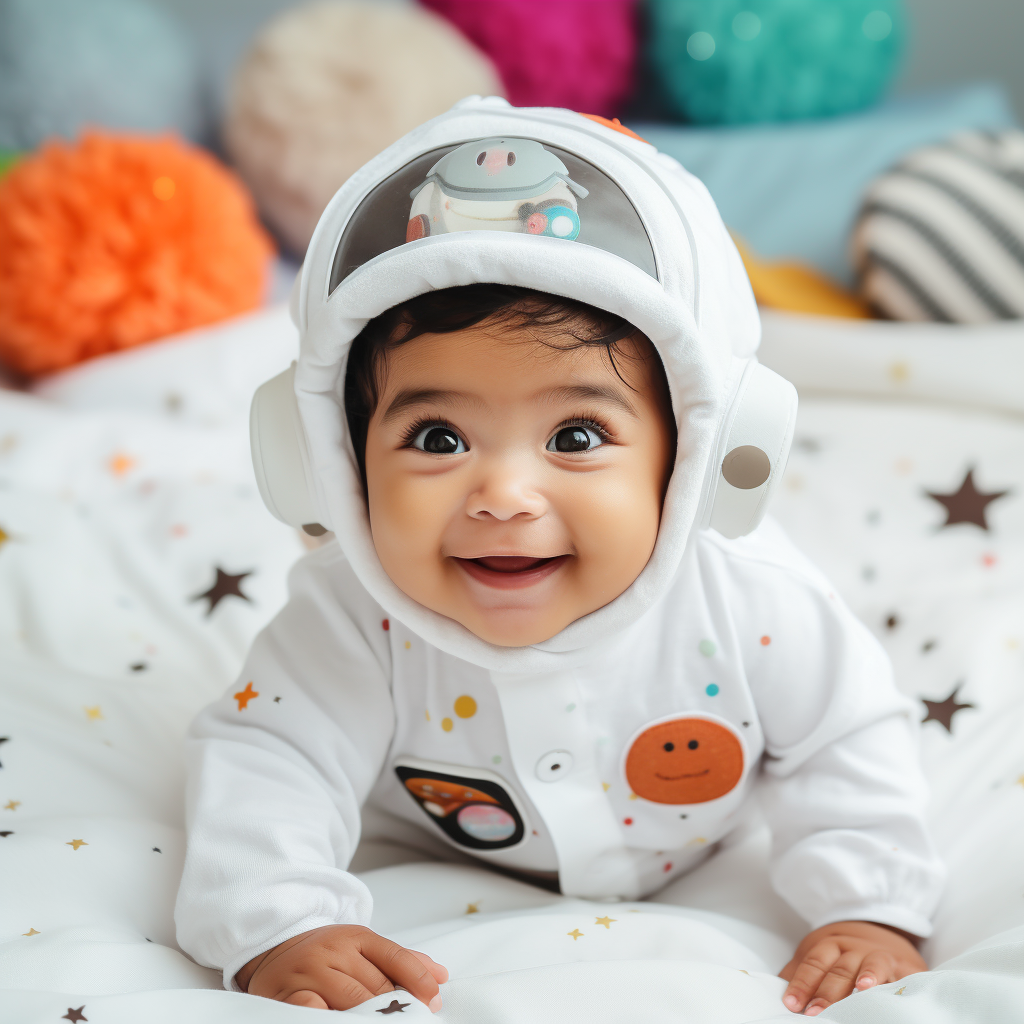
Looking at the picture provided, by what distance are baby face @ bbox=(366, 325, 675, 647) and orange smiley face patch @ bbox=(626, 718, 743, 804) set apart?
0.15 m

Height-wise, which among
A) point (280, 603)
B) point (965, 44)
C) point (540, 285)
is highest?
point (965, 44)

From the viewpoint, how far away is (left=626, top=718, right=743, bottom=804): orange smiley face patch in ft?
2.60

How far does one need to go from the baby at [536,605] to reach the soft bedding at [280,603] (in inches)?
2.1

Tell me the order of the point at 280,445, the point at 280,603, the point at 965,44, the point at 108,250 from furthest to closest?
the point at 965,44 → the point at 108,250 → the point at 280,603 → the point at 280,445

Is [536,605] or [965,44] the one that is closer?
[536,605]

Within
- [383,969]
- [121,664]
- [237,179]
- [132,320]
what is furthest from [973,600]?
[237,179]

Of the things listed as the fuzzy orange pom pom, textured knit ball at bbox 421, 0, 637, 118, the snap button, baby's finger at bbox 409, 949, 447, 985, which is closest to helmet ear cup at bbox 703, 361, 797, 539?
the snap button

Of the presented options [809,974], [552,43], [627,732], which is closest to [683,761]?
[627,732]

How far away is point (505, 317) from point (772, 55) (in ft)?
5.21

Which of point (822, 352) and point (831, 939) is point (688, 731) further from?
point (822, 352)

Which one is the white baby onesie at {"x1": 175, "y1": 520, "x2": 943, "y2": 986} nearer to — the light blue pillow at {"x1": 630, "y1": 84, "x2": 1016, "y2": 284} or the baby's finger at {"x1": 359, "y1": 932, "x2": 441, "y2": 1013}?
Result: the baby's finger at {"x1": 359, "y1": 932, "x2": 441, "y2": 1013}

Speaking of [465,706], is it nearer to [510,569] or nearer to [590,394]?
[510,569]

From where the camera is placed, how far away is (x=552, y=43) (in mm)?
1971

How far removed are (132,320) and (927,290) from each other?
3.87ft
